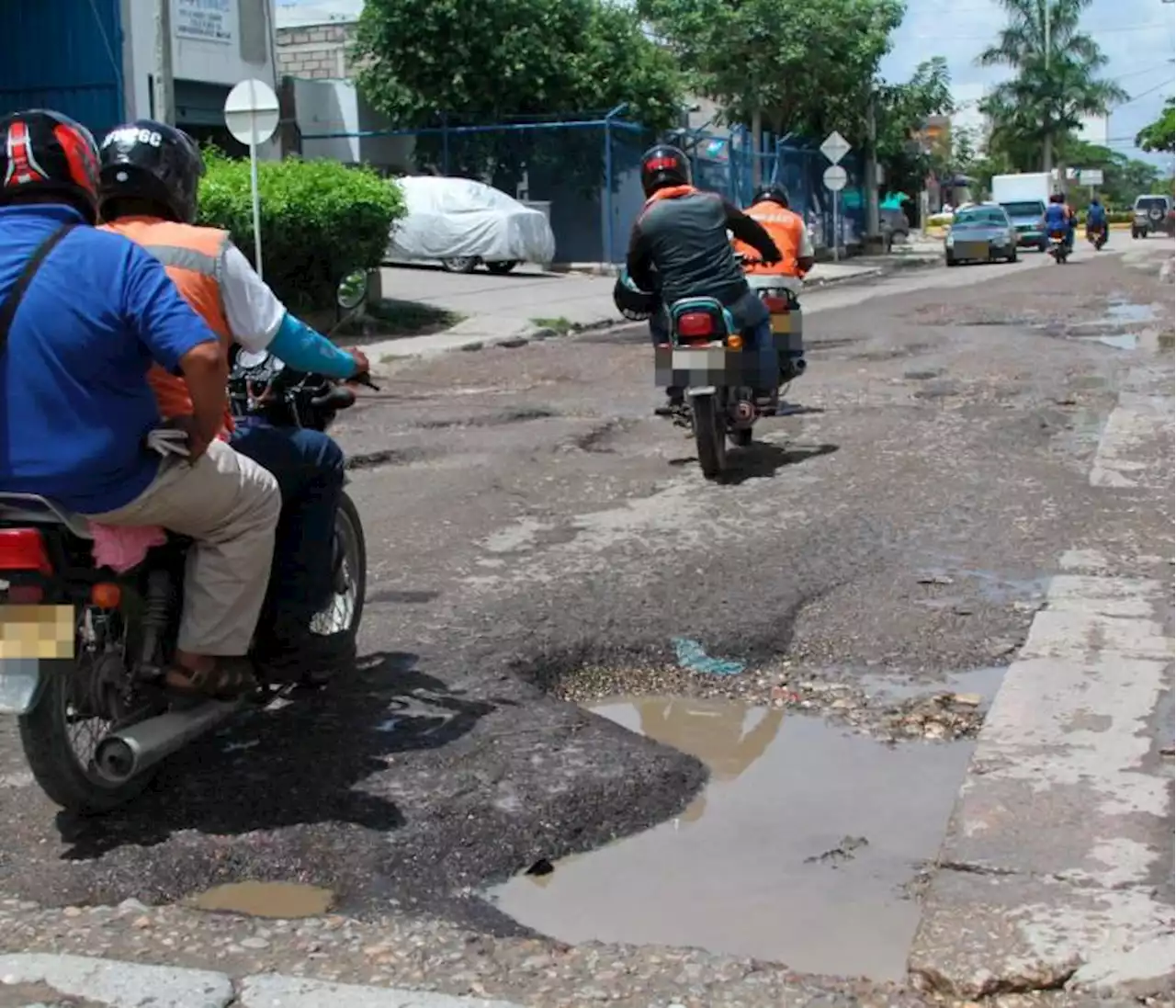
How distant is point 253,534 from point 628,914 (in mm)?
1376

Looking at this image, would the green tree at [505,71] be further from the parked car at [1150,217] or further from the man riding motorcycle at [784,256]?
the parked car at [1150,217]

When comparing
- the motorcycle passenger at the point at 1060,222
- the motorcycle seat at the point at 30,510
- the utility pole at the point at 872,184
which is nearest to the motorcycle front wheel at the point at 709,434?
the motorcycle seat at the point at 30,510

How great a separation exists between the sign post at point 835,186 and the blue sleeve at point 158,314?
34851 mm

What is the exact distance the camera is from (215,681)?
14.1 feet

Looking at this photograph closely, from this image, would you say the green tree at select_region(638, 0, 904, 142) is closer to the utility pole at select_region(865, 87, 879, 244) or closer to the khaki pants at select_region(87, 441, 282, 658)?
the utility pole at select_region(865, 87, 879, 244)

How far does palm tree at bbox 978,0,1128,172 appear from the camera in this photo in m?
70.0

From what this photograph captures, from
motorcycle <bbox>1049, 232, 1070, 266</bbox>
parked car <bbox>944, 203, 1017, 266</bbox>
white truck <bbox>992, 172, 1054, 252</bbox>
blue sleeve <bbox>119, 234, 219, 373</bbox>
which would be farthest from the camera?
white truck <bbox>992, 172, 1054, 252</bbox>

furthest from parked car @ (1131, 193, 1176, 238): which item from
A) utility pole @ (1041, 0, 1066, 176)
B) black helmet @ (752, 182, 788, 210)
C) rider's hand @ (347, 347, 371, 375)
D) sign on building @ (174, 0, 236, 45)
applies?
rider's hand @ (347, 347, 371, 375)

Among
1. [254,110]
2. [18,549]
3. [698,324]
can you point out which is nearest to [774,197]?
[698,324]

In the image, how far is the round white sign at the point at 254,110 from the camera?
49.9 feet

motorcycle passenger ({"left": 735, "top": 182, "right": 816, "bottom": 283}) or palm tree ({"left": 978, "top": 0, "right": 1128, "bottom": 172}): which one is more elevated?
palm tree ({"left": 978, "top": 0, "right": 1128, "bottom": 172})

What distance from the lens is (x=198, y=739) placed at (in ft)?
15.4

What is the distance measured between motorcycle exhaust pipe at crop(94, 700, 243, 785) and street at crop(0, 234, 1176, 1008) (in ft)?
0.52

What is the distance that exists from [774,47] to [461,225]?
1395 cm
